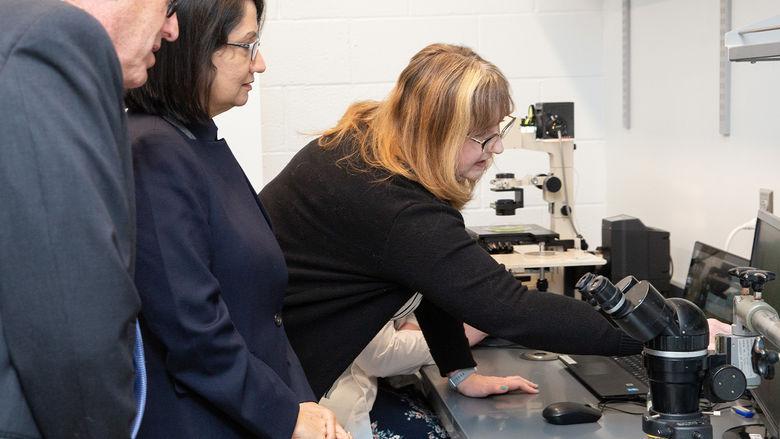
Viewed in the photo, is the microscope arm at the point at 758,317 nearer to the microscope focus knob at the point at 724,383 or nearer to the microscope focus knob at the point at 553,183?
the microscope focus knob at the point at 724,383

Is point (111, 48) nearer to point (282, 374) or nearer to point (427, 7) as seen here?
point (282, 374)

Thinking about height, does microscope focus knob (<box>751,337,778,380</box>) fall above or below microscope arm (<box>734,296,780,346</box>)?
below

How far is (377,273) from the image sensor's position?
4.96 ft

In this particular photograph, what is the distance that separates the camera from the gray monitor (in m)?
1.32

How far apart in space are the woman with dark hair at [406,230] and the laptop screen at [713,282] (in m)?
0.58

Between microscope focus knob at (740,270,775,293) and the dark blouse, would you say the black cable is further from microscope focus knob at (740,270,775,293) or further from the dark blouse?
the dark blouse

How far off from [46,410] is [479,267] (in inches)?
33.3

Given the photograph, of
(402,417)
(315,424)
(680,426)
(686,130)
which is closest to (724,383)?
(680,426)

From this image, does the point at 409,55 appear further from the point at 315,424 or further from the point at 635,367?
the point at 315,424

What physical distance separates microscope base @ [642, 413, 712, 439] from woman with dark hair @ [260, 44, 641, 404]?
387mm

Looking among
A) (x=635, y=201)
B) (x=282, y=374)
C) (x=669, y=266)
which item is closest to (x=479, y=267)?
(x=282, y=374)

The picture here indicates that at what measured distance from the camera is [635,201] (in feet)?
9.46

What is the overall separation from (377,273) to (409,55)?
1615 mm

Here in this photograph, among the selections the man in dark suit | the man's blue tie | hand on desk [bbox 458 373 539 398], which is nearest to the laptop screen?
hand on desk [bbox 458 373 539 398]
